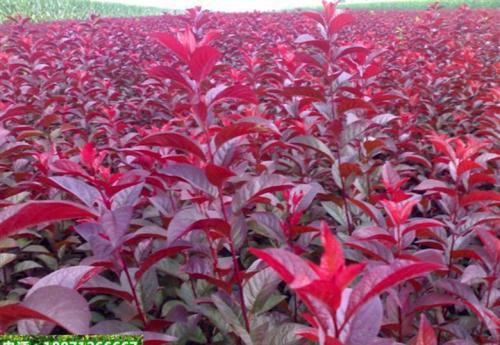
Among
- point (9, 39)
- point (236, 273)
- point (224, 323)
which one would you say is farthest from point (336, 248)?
point (9, 39)

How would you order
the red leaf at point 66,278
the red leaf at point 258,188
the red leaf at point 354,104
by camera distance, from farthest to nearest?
the red leaf at point 354,104, the red leaf at point 258,188, the red leaf at point 66,278

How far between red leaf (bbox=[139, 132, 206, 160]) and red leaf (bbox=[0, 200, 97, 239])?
0.57 m

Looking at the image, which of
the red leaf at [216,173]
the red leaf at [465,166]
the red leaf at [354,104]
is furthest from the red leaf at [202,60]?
the red leaf at [465,166]

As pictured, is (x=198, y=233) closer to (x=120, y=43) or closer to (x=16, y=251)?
(x=16, y=251)

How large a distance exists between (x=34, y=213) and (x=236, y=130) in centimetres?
76

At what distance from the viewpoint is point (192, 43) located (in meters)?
1.65

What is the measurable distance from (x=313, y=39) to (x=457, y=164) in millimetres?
980

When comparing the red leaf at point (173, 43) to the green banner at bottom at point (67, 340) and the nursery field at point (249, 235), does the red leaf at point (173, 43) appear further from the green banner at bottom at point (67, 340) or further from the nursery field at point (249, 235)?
the green banner at bottom at point (67, 340)

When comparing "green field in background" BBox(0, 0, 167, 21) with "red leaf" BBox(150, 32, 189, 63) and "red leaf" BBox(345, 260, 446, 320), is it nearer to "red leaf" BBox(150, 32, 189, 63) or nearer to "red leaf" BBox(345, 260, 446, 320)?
"red leaf" BBox(150, 32, 189, 63)

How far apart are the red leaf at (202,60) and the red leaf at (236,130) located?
0.27m

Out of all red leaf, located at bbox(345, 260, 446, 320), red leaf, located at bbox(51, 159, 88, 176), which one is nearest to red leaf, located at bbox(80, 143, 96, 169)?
red leaf, located at bbox(51, 159, 88, 176)

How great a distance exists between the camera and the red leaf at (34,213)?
33.5 inches

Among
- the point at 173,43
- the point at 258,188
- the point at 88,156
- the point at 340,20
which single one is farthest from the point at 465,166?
the point at 88,156

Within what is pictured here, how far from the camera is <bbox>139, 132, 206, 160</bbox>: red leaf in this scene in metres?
1.44
